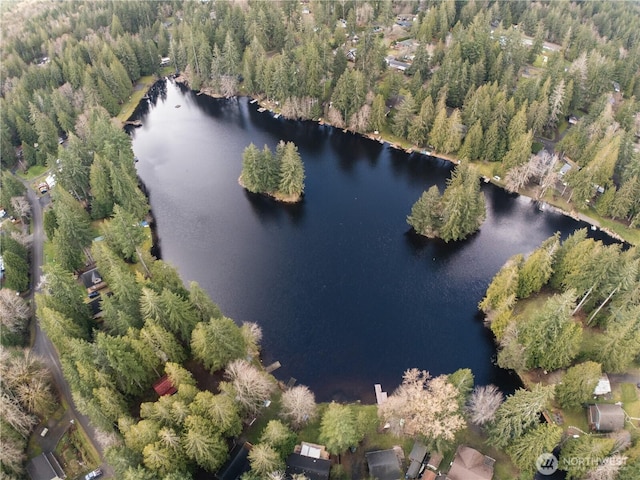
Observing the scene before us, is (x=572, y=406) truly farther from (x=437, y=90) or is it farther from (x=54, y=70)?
(x=54, y=70)

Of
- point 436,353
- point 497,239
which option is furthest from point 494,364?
point 497,239

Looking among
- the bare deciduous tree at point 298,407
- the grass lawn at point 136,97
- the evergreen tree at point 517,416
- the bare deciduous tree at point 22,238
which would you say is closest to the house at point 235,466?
the bare deciduous tree at point 298,407

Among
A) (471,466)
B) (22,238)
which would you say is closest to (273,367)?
(471,466)

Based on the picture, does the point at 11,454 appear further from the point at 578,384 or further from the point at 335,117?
the point at 335,117

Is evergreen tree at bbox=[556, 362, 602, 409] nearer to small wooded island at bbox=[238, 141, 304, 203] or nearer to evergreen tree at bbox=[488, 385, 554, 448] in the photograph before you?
evergreen tree at bbox=[488, 385, 554, 448]

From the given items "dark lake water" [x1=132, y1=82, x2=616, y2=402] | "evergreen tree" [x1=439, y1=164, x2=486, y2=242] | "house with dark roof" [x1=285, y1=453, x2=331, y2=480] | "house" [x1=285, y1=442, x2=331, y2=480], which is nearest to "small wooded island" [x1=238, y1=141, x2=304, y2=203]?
"dark lake water" [x1=132, y1=82, x2=616, y2=402]

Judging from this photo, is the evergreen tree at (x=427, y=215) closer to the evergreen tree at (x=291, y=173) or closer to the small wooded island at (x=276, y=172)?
the evergreen tree at (x=291, y=173)

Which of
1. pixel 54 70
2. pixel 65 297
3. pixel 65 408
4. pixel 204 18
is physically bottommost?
pixel 65 408
